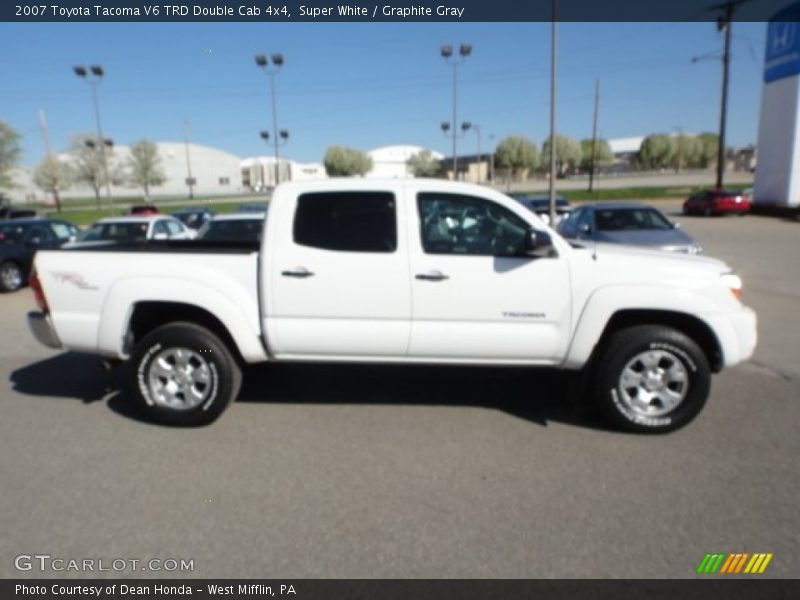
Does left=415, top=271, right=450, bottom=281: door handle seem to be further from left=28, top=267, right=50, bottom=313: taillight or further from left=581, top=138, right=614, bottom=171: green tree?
left=581, top=138, right=614, bottom=171: green tree

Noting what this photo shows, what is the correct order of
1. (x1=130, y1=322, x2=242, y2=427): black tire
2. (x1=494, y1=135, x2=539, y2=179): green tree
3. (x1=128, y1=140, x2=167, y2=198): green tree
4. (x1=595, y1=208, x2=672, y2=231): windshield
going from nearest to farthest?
(x1=130, y1=322, x2=242, y2=427): black tire < (x1=595, y1=208, x2=672, y2=231): windshield < (x1=128, y1=140, x2=167, y2=198): green tree < (x1=494, y1=135, x2=539, y2=179): green tree

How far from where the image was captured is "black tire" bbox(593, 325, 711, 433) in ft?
12.7

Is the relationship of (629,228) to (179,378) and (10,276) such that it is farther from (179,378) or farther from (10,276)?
(10,276)

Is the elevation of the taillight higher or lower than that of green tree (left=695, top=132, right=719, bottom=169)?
lower

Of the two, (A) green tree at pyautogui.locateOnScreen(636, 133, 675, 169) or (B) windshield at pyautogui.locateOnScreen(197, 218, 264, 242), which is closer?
(B) windshield at pyautogui.locateOnScreen(197, 218, 264, 242)

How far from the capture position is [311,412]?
14.6ft

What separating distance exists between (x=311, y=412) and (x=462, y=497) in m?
1.72

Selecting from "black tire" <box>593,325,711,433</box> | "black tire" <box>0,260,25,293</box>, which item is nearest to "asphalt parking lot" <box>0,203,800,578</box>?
"black tire" <box>593,325,711,433</box>

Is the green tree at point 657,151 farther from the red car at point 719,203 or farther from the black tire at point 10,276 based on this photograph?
the black tire at point 10,276

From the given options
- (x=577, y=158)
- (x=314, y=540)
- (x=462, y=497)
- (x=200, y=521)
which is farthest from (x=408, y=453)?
(x=577, y=158)

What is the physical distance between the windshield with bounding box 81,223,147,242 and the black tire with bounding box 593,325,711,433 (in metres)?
10.7

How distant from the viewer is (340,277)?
393 centimetres

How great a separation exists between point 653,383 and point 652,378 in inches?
1.5
